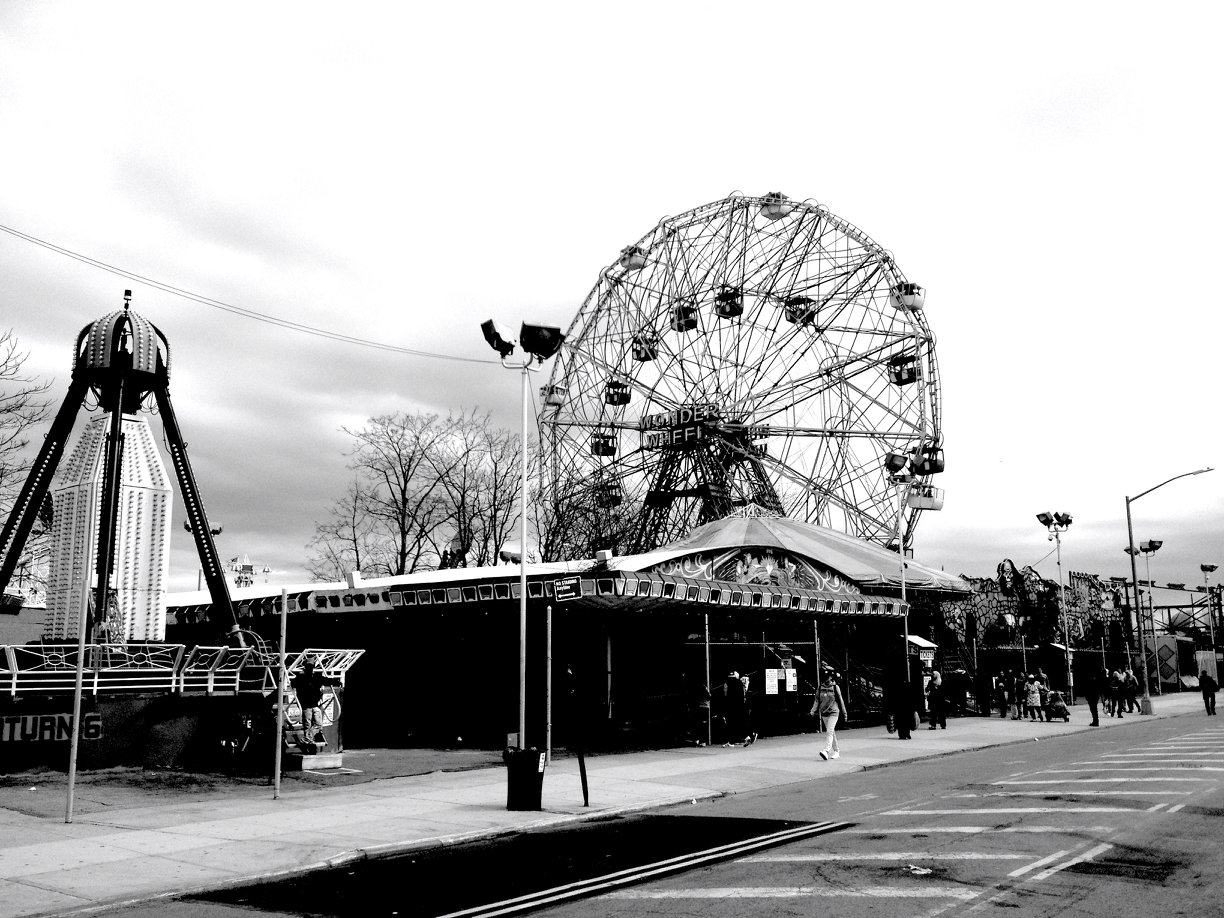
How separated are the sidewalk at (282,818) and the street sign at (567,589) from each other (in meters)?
3.41

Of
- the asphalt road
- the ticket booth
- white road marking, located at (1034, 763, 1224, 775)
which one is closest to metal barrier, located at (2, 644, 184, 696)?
the asphalt road

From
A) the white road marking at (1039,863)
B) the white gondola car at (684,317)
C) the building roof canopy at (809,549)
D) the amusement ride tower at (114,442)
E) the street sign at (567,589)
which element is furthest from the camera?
the white gondola car at (684,317)

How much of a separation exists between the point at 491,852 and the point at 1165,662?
7656cm

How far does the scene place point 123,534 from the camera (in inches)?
831

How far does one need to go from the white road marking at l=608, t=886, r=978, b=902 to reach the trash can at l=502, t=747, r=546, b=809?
5.75 m

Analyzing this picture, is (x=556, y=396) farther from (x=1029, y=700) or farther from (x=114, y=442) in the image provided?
(x=114, y=442)

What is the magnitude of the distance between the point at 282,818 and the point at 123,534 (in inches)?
369

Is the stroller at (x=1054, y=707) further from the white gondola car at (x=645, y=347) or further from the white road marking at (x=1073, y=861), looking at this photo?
the white road marking at (x=1073, y=861)

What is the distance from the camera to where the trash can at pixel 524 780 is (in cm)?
1490

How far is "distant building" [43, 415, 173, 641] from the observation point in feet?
68.2

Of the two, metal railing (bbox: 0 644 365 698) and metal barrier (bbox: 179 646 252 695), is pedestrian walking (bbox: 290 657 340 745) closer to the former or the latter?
metal railing (bbox: 0 644 365 698)

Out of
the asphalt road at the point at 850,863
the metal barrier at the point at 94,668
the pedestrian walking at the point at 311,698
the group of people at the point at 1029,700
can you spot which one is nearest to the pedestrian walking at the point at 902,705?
the group of people at the point at 1029,700

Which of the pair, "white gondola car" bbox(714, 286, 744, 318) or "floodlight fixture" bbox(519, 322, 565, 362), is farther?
"white gondola car" bbox(714, 286, 744, 318)

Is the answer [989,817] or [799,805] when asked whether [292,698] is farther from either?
[989,817]
